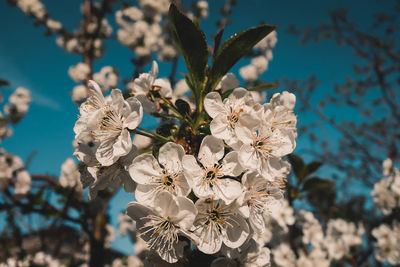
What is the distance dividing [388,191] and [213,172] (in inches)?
134

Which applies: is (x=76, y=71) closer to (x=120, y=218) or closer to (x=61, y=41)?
(x=61, y=41)

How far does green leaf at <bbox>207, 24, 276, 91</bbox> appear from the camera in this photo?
1.11 m

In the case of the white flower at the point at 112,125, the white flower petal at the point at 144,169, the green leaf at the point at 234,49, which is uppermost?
the green leaf at the point at 234,49

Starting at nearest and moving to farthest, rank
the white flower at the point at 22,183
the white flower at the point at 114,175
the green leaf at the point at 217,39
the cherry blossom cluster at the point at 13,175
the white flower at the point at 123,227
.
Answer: the white flower at the point at 114,175 < the green leaf at the point at 217,39 < the cherry blossom cluster at the point at 13,175 < the white flower at the point at 22,183 < the white flower at the point at 123,227

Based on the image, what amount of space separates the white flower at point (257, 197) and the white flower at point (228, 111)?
0.15 m

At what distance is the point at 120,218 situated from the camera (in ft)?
23.7

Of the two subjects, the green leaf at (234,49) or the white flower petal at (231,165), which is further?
the green leaf at (234,49)

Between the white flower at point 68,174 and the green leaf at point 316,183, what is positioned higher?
the white flower at point 68,174

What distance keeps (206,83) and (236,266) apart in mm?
887

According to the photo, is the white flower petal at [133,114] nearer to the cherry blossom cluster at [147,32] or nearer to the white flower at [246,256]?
the white flower at [246,256]

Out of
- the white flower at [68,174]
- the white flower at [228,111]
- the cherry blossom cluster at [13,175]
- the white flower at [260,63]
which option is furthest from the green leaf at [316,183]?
the cherry blossom cluster at [13,175]

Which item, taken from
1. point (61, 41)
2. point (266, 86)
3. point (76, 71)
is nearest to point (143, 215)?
point (266, 86)

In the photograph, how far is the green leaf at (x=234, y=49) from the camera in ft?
3.64

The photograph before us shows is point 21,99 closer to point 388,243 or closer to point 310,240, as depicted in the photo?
point 310,240
